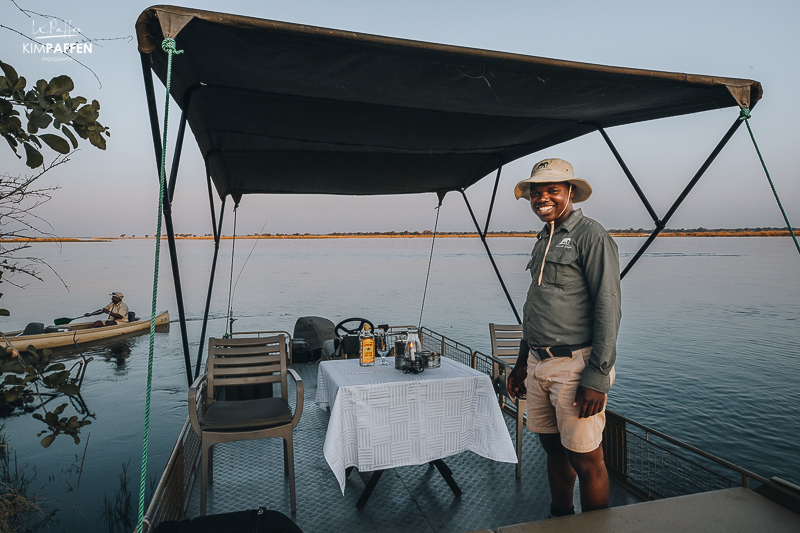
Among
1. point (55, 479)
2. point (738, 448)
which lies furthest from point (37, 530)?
point (738, 448)

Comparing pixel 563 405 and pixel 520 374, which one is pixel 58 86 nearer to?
pixel 563 405

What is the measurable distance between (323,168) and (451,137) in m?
1.71

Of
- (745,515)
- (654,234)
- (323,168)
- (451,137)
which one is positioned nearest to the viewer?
(745,515)

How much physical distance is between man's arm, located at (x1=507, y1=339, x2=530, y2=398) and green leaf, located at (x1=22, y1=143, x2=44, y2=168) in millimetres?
2326

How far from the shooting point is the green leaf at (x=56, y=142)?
1.33m

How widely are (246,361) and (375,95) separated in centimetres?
216

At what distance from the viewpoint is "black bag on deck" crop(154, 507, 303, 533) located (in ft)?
5.90

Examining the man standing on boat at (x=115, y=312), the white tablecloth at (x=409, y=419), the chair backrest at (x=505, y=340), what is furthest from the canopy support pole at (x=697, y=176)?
the man standing on boat at (x=115, y=312)

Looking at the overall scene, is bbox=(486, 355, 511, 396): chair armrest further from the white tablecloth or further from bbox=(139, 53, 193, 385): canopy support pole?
bbox=(139, 53, 193, 385): canopy support pole

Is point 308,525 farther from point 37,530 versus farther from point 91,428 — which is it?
point 91,428

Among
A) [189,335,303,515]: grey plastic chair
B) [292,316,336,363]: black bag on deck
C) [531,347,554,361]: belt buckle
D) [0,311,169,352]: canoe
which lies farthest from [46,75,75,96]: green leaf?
[0,311,169,352]: canoe

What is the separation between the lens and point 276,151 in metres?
4.41

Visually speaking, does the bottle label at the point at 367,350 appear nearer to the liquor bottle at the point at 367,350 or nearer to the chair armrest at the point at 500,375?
the liquor bottle at the point at 367,350

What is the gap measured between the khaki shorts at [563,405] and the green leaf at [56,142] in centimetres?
214
